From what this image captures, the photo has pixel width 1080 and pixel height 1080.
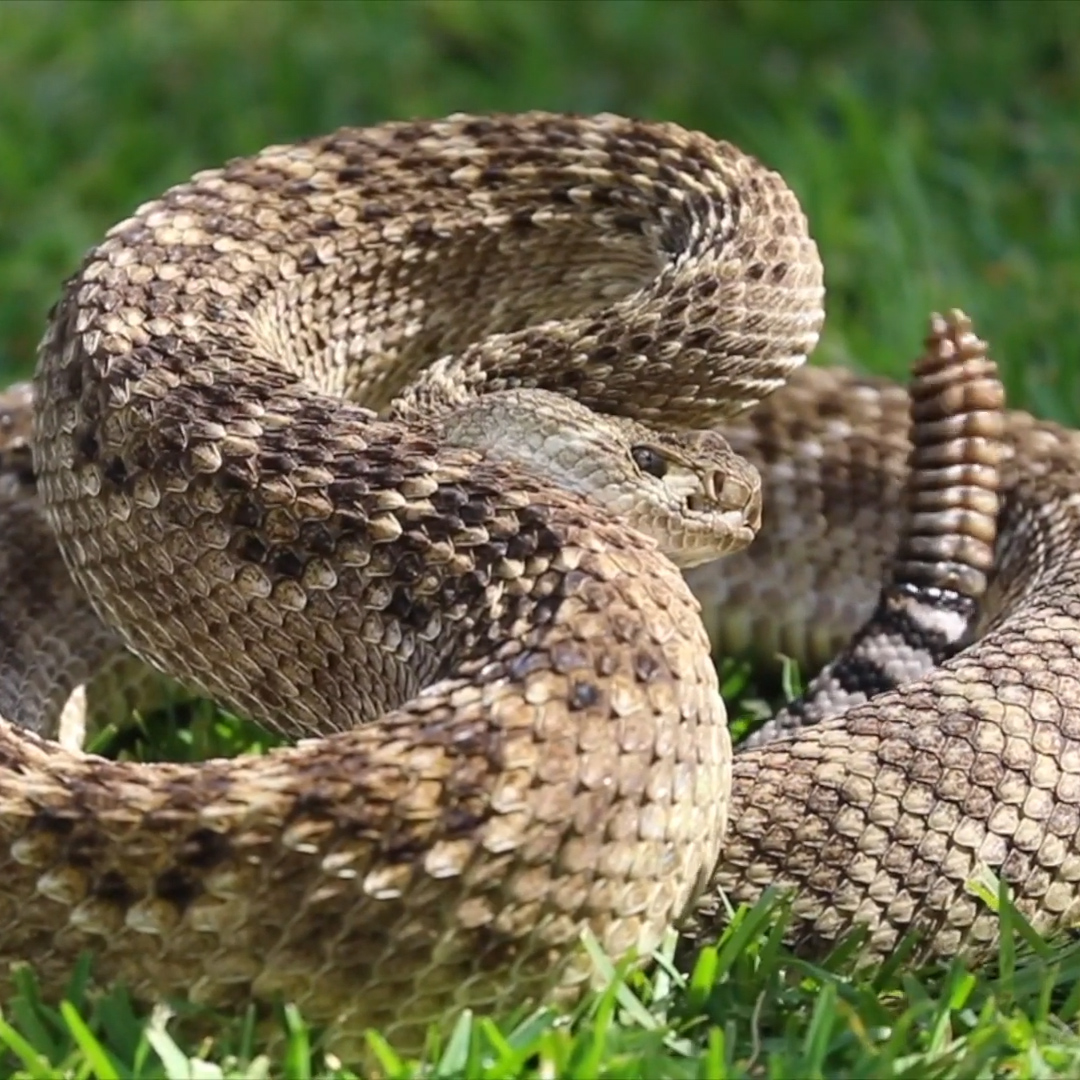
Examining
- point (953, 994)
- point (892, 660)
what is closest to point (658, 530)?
point (892, 660)

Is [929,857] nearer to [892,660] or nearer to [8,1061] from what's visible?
[892,660]

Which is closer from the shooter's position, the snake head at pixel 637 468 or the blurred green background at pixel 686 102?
the snake head at pixel 637 468

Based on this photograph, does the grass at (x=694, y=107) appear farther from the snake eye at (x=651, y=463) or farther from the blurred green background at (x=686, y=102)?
the snake eye at (x=651, y=463)

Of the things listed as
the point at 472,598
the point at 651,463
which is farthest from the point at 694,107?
the point at 472,598

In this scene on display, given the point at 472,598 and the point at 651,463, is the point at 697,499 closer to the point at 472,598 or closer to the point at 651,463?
the point at 651,463

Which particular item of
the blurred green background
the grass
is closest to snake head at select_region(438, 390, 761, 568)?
the grass

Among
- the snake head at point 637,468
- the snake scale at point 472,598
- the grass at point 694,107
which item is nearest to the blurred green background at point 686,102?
the grass at point 694,107
